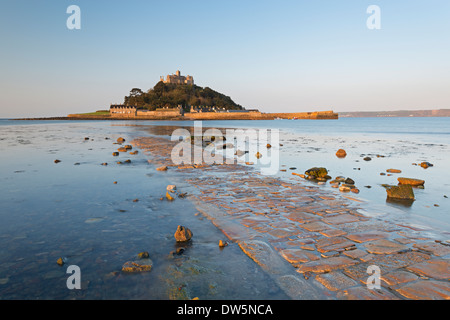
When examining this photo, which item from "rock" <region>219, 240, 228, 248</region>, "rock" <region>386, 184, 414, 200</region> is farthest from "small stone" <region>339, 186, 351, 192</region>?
"rock" <region>219, 240, 228, 248</region>

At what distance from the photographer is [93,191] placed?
9898 millimetres

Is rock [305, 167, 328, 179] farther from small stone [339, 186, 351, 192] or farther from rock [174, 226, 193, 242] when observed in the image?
rock [174, 226, 193, 242]

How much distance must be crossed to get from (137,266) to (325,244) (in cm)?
392

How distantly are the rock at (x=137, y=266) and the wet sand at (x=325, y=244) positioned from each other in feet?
6.30

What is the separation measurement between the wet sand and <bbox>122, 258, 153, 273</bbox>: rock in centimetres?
192

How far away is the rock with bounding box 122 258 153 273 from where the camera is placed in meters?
4.57

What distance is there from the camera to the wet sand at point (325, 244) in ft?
13.6

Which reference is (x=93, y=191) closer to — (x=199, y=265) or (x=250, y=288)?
(x=199, y=265)

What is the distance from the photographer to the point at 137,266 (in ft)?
15.3

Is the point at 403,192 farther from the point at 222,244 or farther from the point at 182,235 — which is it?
the point at 182,235

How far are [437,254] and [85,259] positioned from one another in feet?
22.8

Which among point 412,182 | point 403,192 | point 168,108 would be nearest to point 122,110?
point 168,108

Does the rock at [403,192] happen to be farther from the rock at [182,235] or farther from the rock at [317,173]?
the rock at [182,235]

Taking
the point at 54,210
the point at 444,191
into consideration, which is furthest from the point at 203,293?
the point at 444,191
